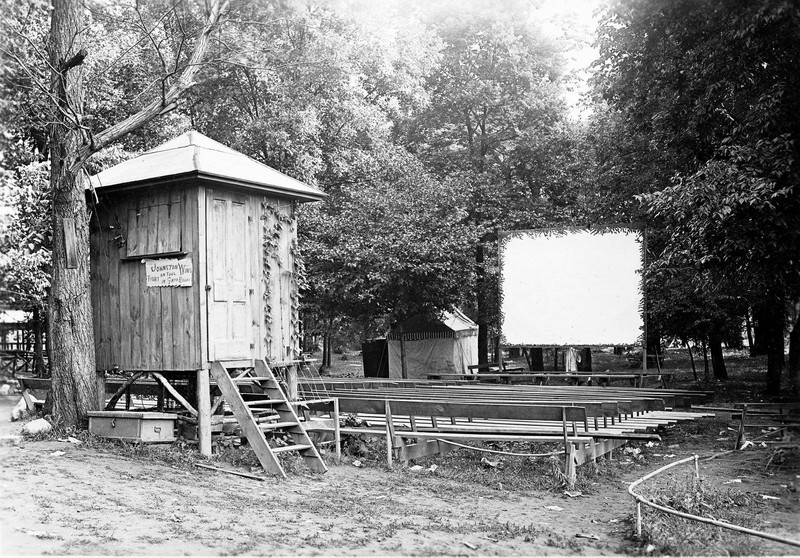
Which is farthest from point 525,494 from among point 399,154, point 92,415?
point 399,154

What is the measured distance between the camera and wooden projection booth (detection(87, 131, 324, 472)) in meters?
11.7

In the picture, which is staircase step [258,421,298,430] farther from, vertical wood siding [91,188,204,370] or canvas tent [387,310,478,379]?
canvas tent [387,310,478,379]

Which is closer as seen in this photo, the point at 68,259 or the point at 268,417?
the point at 268,417

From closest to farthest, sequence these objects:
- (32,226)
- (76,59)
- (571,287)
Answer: (76,59) → (32,226) → (571,287)

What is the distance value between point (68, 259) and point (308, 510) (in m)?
6.08

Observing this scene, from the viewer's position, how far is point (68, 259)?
475 inches

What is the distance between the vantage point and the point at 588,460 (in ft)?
35.9

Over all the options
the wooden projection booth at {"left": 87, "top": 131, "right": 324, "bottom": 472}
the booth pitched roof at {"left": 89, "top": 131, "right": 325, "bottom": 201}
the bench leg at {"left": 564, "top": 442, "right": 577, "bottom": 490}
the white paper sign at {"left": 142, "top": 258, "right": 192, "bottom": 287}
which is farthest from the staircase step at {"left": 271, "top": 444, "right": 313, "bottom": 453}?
the booth pitched roof at {"left": 89, "top": 131, "right": 325, "bottom": 201}

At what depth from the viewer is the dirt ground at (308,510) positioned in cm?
666

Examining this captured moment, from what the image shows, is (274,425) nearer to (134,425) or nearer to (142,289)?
(134,425)

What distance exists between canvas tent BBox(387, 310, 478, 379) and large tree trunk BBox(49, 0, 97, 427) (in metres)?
17.9

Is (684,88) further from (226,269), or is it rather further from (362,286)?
(362,286)

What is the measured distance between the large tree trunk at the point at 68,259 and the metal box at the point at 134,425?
553 millimetres

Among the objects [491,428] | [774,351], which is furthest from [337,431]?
[774,351]
